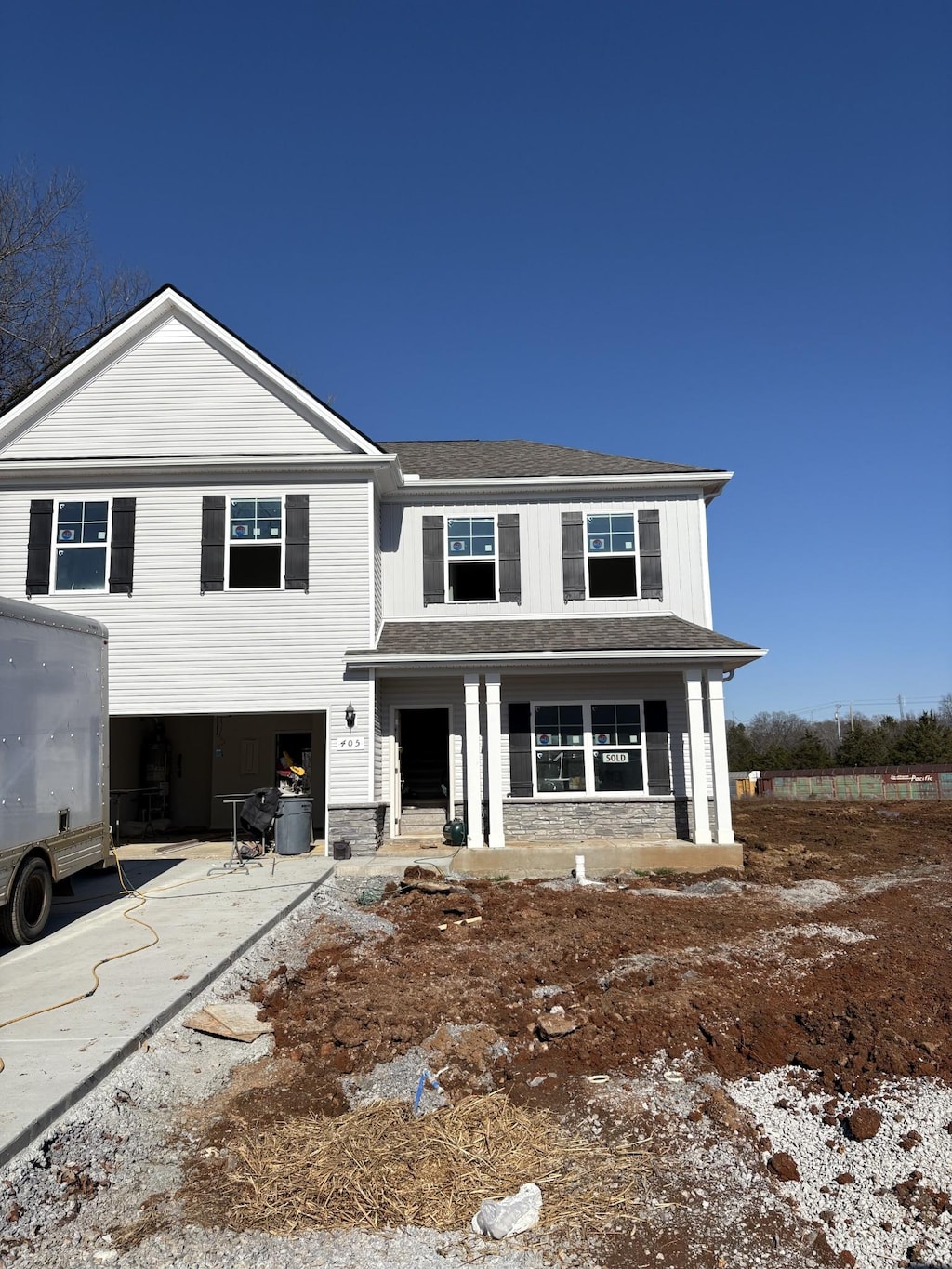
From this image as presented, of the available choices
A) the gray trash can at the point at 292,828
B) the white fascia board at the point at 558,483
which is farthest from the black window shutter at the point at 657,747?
the gray trash can at the point at 292,828

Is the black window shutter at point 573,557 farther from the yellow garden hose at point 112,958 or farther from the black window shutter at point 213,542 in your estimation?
the yellow garden hose at point 112,958

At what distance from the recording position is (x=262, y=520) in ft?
45.6

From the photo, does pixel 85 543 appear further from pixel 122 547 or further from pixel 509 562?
pixel 509 562

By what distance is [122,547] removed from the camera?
13.7 meters

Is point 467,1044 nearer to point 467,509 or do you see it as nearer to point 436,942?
point 436,942

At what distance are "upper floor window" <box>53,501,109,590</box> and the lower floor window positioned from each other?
24.6 feet

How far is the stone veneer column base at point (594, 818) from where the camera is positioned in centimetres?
1397

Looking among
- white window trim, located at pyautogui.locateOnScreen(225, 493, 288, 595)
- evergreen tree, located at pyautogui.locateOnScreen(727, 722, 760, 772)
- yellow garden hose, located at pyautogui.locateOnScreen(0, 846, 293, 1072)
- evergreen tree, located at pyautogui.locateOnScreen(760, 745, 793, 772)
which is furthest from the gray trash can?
evergreen tree, located at pyautogui.locateOnScreen(727, 722, 760, 772)

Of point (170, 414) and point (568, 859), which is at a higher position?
point (170, 414)

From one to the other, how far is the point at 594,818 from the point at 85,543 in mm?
9407

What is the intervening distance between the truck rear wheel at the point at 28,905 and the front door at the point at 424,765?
707 centimetres

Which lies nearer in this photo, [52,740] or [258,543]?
[52,740]

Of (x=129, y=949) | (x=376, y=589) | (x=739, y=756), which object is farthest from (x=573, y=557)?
(x=739, y=756)

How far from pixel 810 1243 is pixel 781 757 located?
126ft
